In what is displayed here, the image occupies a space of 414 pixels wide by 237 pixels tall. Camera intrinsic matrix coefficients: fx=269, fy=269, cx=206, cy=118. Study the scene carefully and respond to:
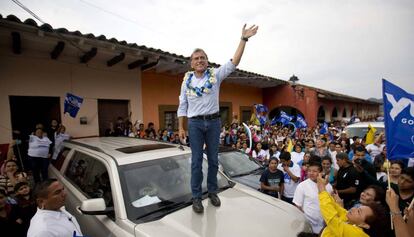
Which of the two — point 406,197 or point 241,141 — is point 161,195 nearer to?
point 406,197

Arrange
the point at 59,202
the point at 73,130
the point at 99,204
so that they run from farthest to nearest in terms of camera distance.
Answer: the point at 73,130, the point at 99,204, the point at 59,202

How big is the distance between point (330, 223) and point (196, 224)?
1.20m

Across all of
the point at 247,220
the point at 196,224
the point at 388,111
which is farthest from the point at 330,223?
the point at 388,111

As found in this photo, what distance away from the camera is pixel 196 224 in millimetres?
2398

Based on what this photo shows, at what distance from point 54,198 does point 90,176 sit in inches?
38.9

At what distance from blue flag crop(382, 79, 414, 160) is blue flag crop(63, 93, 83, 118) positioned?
244 inches

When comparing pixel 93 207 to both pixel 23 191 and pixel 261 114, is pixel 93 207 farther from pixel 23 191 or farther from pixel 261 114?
pixel 261 114

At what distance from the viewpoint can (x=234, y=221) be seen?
2502 mm

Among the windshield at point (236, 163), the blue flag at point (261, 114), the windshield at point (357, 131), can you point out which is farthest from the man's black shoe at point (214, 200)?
the blue flag at point (261, 114)

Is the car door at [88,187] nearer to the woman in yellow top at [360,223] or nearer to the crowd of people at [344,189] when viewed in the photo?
the woman in yellow top at [360,223]

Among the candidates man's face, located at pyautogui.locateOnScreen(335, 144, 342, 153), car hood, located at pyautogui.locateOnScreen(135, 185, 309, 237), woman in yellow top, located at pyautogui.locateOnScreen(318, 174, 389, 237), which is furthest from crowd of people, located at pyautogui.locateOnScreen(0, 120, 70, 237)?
man's face, located at pyautogui.locateOnScreen(335, 144, 342, 153)

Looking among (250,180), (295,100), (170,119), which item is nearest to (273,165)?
(250,180)

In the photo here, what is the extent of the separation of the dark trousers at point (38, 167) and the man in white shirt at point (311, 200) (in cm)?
511

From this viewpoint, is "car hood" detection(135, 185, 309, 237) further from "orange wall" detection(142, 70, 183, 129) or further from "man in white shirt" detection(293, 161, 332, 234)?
"orange wall" detection(142, 70, 183, 129)
